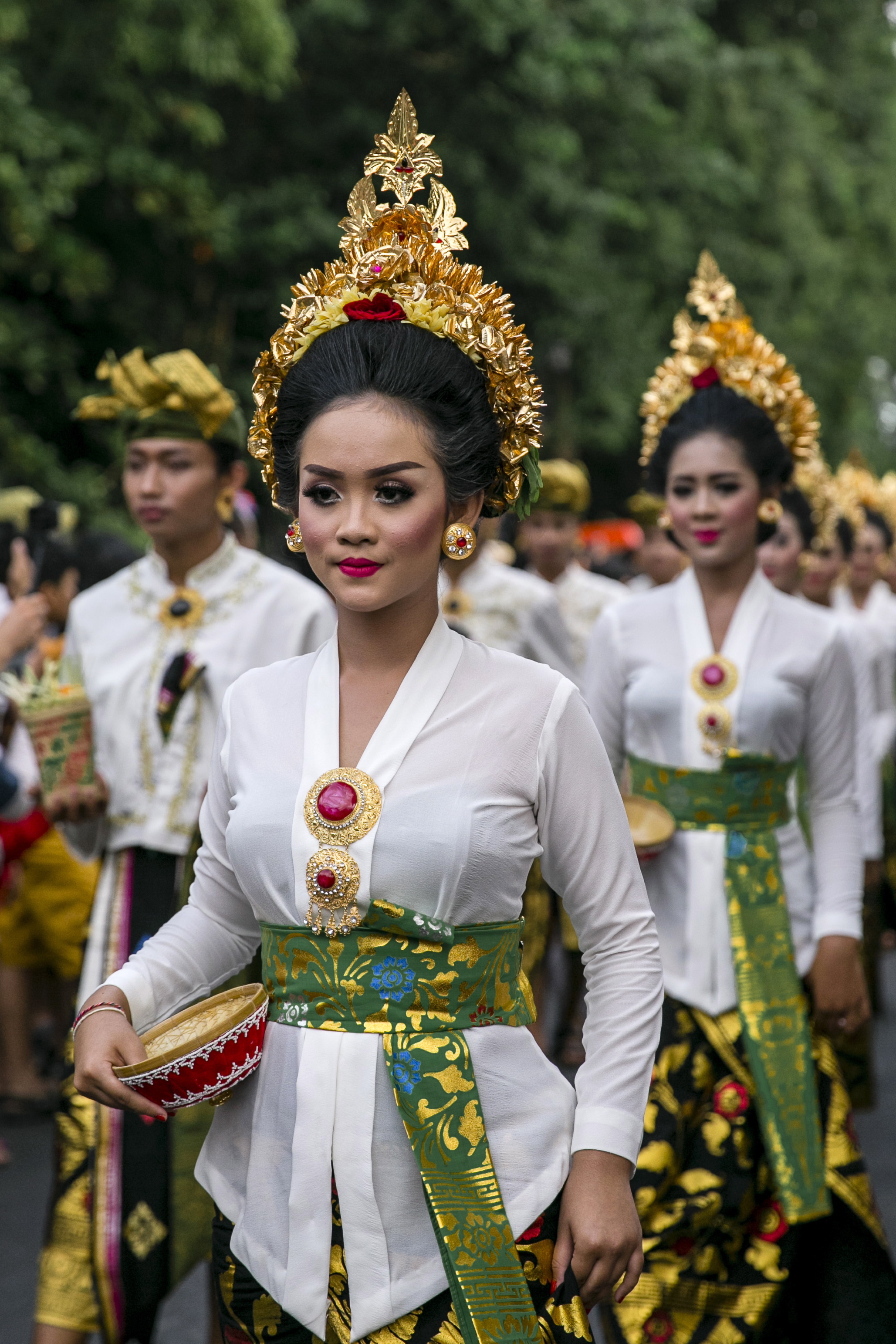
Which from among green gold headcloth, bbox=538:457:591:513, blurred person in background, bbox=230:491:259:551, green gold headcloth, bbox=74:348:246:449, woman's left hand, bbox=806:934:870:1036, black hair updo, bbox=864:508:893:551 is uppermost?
black hair updo, bbox=864:508:893:551

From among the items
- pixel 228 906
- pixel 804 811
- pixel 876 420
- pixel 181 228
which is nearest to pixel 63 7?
pixel 181 228

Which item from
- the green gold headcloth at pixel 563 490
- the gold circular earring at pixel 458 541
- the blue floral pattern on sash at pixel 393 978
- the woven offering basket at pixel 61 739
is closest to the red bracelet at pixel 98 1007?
the blue floral pattern on sash at pixel 393 978

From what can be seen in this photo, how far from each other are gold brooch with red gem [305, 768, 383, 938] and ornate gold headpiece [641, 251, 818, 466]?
→ 2247mm

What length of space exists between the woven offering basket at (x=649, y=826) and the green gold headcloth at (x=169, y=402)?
1440 mm

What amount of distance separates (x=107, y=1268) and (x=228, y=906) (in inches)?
67.5

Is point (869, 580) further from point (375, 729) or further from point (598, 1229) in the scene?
point (598, 1229)

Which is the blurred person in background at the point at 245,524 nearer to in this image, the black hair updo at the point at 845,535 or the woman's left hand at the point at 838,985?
the black hair updo at the point at 845,535

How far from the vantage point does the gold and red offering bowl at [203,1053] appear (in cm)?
239

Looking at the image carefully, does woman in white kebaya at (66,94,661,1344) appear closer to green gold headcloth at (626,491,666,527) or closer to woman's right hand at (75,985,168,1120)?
woman's right hand at (75,985,168,1120)

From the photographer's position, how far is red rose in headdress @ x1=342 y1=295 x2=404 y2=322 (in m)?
2.63

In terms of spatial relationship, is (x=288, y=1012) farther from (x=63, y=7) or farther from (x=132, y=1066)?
(x=63, y=7)

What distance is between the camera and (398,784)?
247 cm

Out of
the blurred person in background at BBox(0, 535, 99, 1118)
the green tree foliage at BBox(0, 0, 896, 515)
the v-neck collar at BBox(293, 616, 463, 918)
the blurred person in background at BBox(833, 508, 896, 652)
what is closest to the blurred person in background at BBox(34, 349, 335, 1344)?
the v-neck collar at BBox(293, 616, 463, 918)

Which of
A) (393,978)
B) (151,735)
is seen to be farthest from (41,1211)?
(393,978)
